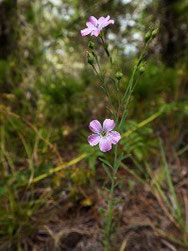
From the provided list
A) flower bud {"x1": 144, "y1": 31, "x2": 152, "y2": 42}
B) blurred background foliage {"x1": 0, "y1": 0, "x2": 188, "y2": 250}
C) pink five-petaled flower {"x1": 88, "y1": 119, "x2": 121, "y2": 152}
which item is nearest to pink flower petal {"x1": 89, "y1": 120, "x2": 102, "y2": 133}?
pink five-petaled flower {"x1": 88, "y1": 119, "x2": 121, "y2": 152}

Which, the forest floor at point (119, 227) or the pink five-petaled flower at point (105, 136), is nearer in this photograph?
the pink five-petaled flower at point (105, 136)

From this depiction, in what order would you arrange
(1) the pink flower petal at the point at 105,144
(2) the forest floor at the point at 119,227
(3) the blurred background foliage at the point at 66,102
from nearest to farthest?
(1) the pink flower petal at the point at 105,144, (2) the forest floor at the point at 119,227, (3) the blurred background foliage at the point at 66,102

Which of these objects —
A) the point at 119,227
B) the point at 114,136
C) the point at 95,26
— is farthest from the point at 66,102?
the point at 114,136

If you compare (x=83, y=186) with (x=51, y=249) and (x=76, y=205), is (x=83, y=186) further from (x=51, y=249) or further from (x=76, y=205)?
(x=51, y=249)

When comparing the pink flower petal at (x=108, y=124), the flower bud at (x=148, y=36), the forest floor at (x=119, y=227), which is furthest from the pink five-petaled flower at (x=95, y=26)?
the forest floor at (x=119, y=227)

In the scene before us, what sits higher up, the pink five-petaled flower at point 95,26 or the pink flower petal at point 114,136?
the pink five-petaled flower at point 95,26

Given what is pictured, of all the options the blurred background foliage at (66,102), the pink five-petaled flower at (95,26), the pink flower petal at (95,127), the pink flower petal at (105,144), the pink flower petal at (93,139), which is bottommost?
the pink flower petal at (105,144)

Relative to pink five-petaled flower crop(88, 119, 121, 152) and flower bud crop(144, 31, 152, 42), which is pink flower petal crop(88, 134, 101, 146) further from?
flower bud crop(144, 31, 152, 42)

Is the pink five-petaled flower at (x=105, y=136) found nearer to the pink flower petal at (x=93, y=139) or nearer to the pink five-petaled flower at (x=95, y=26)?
the pink flower petal at (x=93, y=139)
